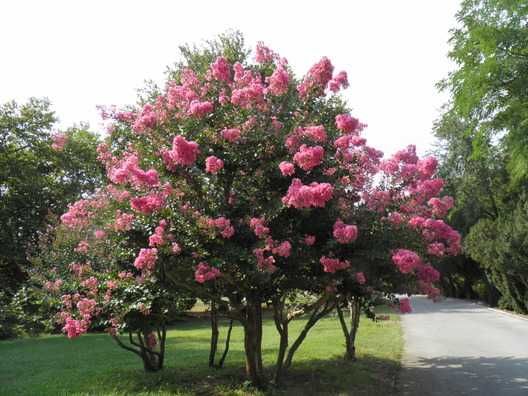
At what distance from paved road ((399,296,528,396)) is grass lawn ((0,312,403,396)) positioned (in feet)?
1.69

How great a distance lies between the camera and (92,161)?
30047 millimetres

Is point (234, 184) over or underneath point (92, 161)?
underneath

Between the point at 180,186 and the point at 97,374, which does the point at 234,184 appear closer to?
the point at 180,186

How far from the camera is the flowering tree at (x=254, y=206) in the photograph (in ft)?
23.2

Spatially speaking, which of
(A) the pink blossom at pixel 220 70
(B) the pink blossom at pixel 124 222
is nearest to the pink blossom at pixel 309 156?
(A) the pink blossom at pixel 220 70

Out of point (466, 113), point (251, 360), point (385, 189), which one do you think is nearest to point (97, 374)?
point (251, 360)

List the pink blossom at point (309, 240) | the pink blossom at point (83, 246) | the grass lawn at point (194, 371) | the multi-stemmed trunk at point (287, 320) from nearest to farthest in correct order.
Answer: the pink blossom at point (309, 240) < the pink blossom at point (83, 246) < the multi-stemmed trunk at point (287, 320) < the grass lawn at point (194, 371)

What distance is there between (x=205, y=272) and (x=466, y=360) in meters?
8.31

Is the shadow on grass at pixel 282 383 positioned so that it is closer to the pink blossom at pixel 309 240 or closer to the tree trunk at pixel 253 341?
the tree trunk at pixel 253 341

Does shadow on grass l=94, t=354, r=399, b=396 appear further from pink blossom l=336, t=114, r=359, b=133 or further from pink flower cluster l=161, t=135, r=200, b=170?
pink blossom l=336, t=114, r=359, b=133

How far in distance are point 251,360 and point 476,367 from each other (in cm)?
545

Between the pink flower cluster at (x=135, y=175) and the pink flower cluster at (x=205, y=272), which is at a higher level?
the pink flower cluster at (x=135, y=175)

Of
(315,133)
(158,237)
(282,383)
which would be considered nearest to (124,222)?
(158,237)

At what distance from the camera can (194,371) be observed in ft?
35.2
